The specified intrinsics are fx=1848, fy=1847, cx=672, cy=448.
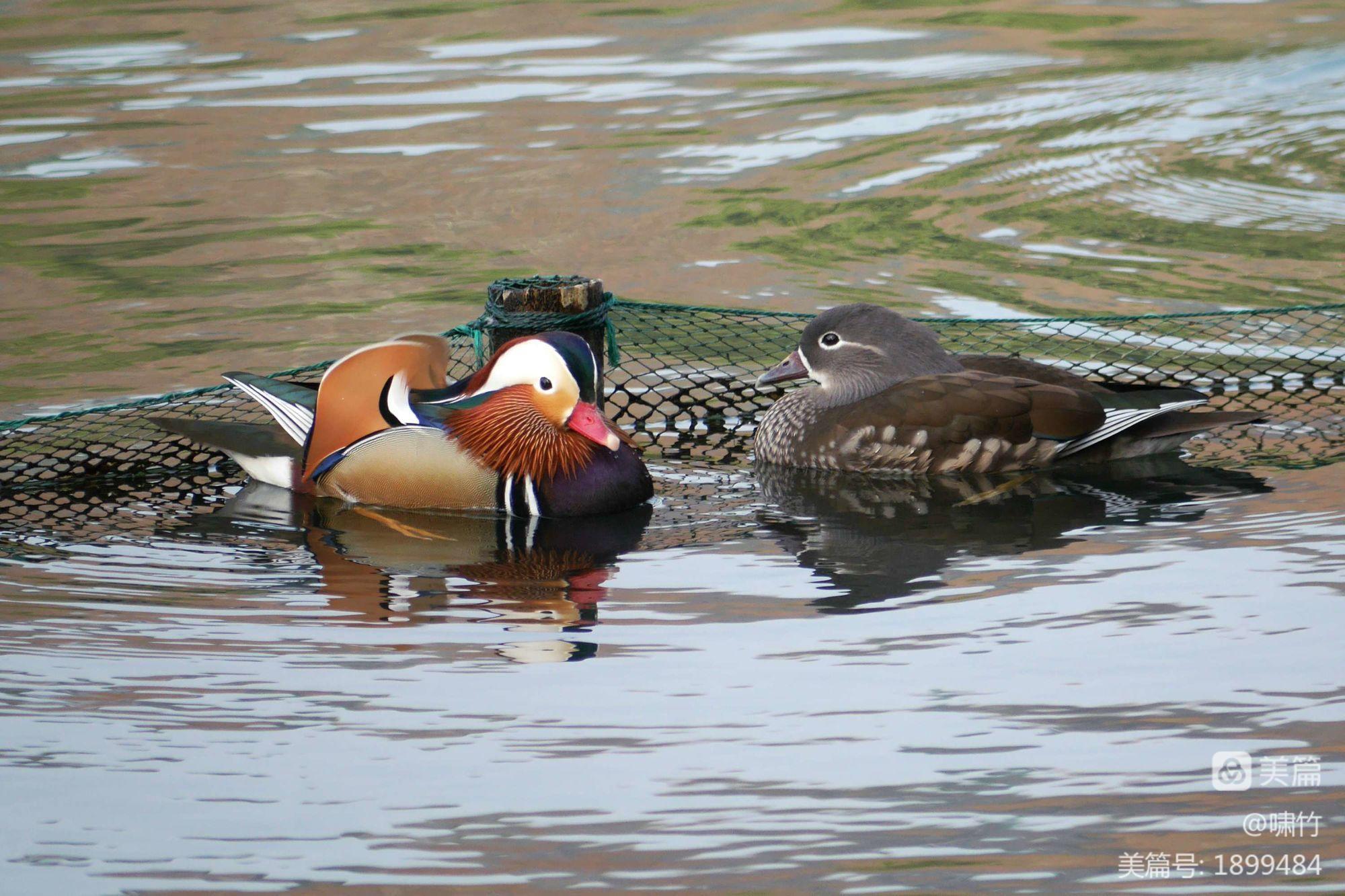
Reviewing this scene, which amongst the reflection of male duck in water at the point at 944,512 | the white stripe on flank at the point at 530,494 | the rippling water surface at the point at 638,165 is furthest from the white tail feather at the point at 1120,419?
the rippling water surface at the point at 638,165

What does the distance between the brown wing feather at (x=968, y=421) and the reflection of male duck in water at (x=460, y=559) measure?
0.98 m

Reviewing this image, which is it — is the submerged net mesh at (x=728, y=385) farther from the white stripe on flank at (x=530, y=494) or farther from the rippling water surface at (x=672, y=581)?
the white stripe on flank at (x=530, y=494)

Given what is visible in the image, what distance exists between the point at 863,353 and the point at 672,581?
164 cm

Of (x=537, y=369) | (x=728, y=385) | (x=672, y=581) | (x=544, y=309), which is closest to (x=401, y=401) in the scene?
(x=537, y=369)

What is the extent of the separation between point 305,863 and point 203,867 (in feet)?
0.77

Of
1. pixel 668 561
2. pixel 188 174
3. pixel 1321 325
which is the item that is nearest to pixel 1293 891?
pixel 668 561

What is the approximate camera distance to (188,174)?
12859 millimetres

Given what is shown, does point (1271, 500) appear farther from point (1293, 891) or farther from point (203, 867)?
point (203, 867)

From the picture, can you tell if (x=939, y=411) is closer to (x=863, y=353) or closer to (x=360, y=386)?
(x=863, y=353)

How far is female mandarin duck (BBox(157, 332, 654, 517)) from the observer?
666 centimetres

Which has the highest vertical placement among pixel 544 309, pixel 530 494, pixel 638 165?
pixel 638 165

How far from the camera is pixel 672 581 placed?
6.14m

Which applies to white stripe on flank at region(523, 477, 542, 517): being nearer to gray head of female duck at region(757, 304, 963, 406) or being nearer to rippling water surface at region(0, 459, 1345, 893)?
rippling water surface at region(0, 459, 1345, 893)

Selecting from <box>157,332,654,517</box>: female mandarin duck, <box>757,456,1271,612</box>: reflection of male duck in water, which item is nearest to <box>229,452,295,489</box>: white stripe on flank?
<box>157,332,654,517</box>: female mandarin duck
